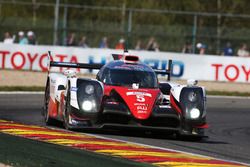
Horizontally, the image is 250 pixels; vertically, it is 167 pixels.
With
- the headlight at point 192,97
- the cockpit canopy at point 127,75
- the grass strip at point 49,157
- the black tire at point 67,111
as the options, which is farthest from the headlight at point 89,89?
the grass strip at point 49,157

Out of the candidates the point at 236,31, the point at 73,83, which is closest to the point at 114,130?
the point at 73,83

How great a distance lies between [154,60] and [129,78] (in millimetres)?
15828

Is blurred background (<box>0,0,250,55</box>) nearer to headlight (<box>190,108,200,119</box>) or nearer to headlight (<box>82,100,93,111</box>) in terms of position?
headlight (<box>190,108,200,119</box>)

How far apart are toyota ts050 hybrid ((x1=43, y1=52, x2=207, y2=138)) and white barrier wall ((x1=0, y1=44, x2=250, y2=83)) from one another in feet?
50.4

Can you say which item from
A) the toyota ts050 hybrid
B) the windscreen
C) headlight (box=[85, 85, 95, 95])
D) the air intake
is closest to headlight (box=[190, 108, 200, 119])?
the toyota ts050 hybrid

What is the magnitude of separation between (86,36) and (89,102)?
1979cm

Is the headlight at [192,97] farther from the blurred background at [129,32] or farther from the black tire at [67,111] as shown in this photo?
the blurred background at [129,32]

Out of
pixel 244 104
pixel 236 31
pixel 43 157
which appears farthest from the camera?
pixel 236 31

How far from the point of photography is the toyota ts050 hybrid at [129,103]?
42.5 ft

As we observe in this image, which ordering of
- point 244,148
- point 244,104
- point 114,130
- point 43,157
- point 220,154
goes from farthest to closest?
point 244,104, point 114,130, point 244,148, point 220,154, point 43,157

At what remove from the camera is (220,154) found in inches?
457

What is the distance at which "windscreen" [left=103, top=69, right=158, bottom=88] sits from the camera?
13898mm

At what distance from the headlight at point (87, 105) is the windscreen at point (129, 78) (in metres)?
0.89

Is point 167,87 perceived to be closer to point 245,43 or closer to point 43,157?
point 43,157
